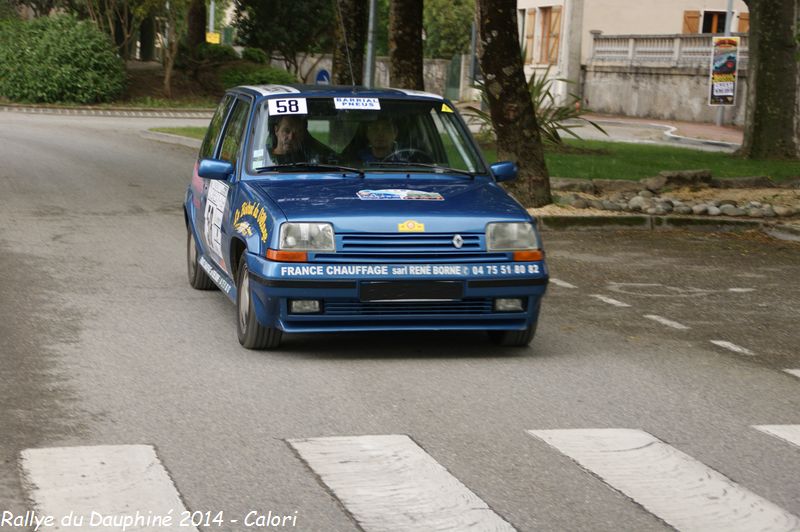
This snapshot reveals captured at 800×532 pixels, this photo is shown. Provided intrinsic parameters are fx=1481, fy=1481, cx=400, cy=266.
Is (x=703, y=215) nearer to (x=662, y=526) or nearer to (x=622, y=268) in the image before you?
(x=622, y=268)

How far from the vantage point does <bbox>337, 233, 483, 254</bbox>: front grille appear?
27.7ft

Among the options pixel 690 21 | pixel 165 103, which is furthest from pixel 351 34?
pixel 690 21

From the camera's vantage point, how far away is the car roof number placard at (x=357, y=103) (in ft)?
32.3

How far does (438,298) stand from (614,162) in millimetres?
19364

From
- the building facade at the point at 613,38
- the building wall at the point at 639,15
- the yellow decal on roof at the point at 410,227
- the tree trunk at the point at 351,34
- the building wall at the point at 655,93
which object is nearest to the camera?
the yellow decal on roof at the point at 410,227

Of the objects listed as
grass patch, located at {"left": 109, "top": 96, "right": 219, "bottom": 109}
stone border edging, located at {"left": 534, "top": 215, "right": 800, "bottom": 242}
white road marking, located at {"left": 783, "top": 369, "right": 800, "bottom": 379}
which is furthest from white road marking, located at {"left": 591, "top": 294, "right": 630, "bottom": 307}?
grass patch, located at {"left": 109, "top": 96, "right": 219, "bottom": 109}

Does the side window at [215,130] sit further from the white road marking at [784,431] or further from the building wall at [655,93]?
the building wall at [655,93]

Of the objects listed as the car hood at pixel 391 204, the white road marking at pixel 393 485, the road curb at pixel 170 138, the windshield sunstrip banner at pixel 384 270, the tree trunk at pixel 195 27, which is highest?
the tree trunk at pixel 195 27

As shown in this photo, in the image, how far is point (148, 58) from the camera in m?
58.4

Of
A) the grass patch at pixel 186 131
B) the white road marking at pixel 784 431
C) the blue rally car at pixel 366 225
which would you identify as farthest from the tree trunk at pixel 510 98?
the grass patch at pixel 186 131

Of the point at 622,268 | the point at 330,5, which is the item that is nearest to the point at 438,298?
the point at 622,268

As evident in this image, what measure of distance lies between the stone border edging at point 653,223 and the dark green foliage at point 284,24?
4290cm

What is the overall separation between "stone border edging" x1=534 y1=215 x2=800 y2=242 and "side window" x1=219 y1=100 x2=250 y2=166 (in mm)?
6394

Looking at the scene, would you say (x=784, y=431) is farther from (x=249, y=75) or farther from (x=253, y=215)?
(x=249, y=75)
